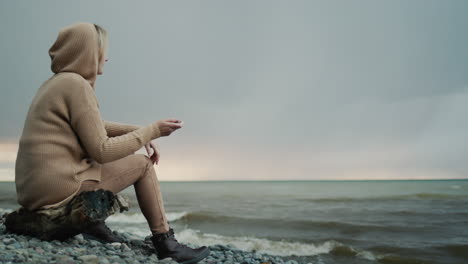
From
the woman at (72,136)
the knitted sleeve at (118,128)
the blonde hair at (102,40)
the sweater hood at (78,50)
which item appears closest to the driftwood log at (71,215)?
the woman at (72,136)

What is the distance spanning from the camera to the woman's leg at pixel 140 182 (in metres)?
3.02

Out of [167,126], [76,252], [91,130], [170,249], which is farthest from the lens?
[170,249]

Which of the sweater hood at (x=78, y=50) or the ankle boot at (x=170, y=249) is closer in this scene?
the sweater hood at (x=78, y=50)

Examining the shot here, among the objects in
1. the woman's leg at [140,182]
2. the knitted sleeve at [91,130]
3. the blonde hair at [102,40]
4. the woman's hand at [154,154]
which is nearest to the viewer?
the knitted sleeve at [91,130]

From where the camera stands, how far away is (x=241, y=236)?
9547 mm

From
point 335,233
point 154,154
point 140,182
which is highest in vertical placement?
point 154,154

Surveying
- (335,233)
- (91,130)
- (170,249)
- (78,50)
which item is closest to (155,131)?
(91,130)

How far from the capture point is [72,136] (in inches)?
109

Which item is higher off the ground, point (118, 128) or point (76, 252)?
point (118, 128)

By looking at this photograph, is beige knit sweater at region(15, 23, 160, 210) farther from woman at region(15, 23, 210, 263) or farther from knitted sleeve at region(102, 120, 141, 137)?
knitted sleeve at region(102, 120, 141, 137)

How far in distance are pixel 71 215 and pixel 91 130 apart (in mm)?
801

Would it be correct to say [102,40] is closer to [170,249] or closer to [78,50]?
[78,50]

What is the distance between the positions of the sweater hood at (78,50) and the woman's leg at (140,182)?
0.78m

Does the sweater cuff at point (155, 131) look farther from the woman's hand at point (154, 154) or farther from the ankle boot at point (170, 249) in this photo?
the ankle boot at point (170, 249)
